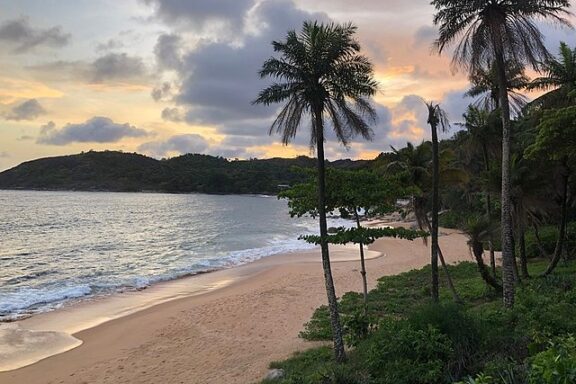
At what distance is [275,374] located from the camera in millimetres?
12320

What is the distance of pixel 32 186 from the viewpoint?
18175 cm

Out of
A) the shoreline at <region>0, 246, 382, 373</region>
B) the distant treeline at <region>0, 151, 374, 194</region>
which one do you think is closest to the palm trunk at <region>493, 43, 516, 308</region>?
the shoreline at <region>0, 246, 382, 373</region>

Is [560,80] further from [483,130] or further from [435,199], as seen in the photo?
[435,199]

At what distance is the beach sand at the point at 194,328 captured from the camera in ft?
46.2

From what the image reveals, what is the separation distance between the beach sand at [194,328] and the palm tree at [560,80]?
1202cm

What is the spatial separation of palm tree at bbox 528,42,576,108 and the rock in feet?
46.3

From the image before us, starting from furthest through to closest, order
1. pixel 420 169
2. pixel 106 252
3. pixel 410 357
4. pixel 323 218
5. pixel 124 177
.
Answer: pixel 124 177
pixel 106 252
pixel 420 169
pixel 323 218
pixel 410 357

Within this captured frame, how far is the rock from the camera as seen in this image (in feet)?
39.7

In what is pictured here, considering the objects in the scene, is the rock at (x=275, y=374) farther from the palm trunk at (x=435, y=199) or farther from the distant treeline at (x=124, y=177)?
the distant treeline at (x=124, y=177)

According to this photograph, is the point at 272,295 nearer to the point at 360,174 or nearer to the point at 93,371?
the point at 93,371

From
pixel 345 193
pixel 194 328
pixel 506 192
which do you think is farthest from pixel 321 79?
pixel 194 328

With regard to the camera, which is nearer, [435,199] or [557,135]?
[557,135]

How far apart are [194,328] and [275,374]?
734 centimetres

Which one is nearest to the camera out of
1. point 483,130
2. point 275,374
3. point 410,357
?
point 410,357
